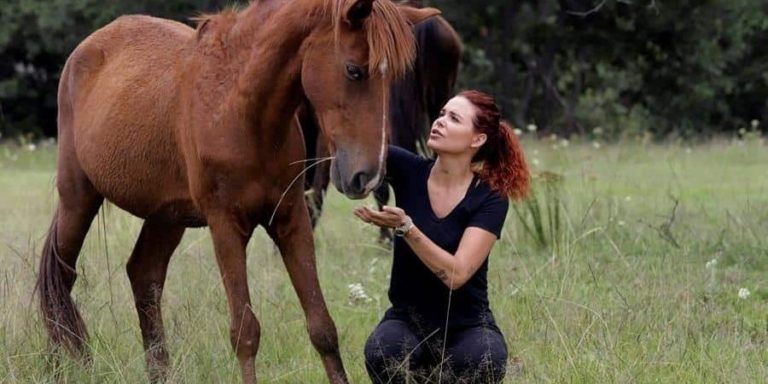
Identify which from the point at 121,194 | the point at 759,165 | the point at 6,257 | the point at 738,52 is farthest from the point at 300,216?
the point at 738,52

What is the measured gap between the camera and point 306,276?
14.1 ft

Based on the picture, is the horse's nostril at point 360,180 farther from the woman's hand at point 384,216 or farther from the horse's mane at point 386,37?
the horse's mane at point 386,37

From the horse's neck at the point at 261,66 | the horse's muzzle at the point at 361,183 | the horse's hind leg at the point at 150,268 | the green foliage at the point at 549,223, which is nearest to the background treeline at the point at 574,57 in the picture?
the green foliage at the point at 549,223

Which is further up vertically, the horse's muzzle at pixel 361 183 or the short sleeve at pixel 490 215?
the horse's muzzle at pixel 361 183

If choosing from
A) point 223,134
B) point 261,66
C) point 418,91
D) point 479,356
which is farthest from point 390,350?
point 418,91

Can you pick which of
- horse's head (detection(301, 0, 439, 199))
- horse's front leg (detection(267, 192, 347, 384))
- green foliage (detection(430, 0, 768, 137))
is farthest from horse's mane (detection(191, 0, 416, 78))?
green foliage (detection(430, 0, 768, 137))

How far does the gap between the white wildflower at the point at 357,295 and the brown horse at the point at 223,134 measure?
102 centimetres

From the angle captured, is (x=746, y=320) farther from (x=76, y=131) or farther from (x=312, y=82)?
(x=76, y=131)

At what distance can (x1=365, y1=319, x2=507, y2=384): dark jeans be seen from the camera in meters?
4.20

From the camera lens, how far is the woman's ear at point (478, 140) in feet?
13.9

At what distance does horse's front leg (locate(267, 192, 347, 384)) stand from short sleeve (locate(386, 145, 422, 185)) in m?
0.37

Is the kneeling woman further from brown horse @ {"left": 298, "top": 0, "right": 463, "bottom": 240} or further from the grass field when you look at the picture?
brown horse @ {"left": 298, "top": 0, "right": 463, "bottom": 240}

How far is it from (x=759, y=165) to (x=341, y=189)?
409 inches

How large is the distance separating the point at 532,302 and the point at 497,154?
4.75ft
